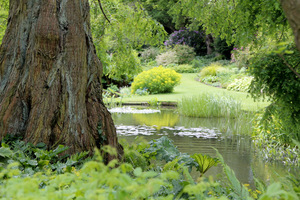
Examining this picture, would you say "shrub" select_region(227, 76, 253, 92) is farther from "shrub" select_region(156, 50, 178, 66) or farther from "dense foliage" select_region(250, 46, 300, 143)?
"dense foliage" select_region(250, 46, 300, 143)

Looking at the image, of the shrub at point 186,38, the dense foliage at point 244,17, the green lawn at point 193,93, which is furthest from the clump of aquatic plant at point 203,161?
the shrub at point 186,38

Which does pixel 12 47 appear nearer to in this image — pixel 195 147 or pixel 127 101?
pixel 195 147

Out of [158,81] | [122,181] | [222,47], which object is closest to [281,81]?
[122,181]

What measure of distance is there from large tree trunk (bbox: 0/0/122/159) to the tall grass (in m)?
6.83

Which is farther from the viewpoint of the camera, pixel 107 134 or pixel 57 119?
pixel 107 134

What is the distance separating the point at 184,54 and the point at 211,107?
17.5 metres

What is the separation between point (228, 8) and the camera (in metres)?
5.30

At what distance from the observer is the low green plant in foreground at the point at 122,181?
43.1 inches

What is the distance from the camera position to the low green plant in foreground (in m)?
1.09

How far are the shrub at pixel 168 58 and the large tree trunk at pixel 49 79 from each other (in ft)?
76.4

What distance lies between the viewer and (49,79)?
319 centimetres

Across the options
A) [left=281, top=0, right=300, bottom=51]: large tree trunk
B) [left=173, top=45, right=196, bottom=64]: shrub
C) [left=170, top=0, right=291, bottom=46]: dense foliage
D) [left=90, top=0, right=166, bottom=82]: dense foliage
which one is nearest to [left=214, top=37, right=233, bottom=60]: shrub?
[left=173, top=45, right=196, bottom=64]: shrub

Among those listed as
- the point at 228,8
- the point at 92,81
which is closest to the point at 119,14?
the point at 228,8

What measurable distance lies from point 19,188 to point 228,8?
15.9 ft
